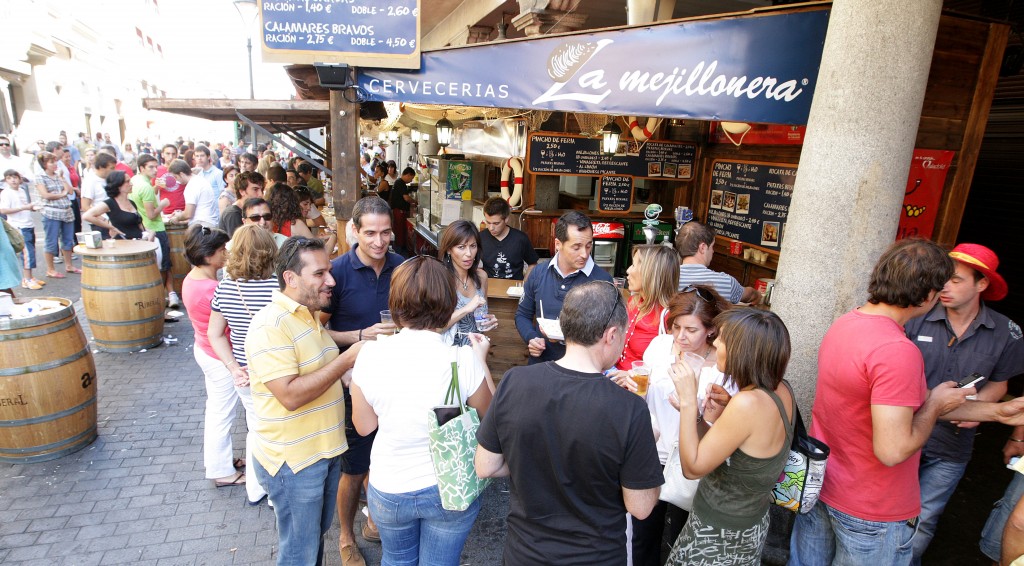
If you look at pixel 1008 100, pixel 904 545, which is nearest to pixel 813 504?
pixel 904 545

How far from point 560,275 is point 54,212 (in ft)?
31.0

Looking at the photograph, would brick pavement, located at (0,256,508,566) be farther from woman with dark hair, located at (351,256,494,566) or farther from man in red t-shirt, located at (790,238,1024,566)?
man in red t-shirt, located at (790,238,1024,566)

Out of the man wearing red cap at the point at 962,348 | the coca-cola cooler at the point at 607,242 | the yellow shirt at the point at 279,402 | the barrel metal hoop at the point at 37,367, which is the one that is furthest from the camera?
the coca-cola cooler at the point at 607,242

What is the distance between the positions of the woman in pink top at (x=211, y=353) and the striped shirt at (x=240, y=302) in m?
0.49

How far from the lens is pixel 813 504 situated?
7.63 feet

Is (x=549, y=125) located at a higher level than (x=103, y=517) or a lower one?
higher

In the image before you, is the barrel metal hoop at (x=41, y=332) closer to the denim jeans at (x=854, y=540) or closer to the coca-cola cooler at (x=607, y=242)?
the denim jeans at (x=854, y=540)

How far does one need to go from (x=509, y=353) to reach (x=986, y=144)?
18.5 feet

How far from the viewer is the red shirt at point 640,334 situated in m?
3.17

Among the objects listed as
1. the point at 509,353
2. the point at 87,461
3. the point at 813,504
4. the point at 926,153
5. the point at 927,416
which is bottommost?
the point at 87,461

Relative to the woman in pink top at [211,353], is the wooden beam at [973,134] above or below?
above

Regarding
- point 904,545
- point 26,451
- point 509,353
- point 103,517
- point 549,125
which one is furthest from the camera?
point 549,125

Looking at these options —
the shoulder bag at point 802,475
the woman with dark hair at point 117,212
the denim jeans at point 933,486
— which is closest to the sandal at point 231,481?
the shoulder bag at point 802,475

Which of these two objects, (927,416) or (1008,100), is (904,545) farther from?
(1008,100)
